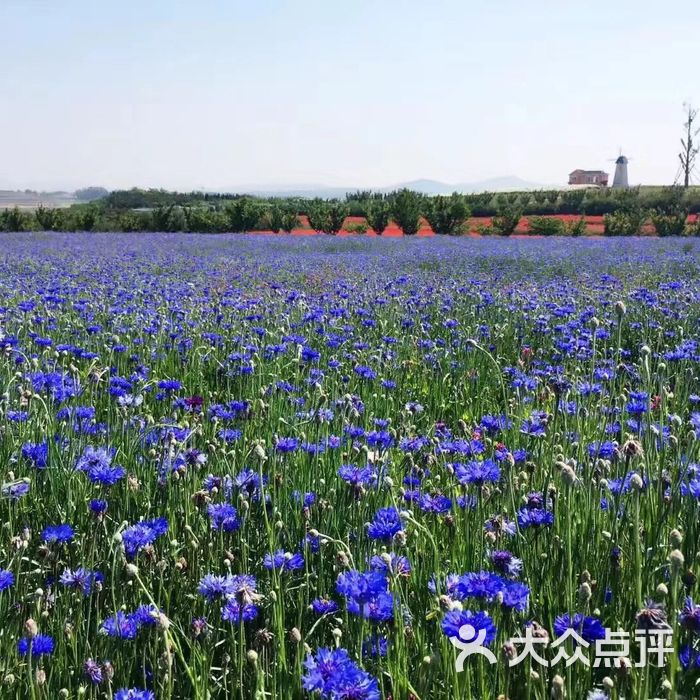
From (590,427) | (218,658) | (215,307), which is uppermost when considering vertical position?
(215,307)

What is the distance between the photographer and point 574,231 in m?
25.6

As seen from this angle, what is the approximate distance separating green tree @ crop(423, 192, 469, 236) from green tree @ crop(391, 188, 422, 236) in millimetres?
667

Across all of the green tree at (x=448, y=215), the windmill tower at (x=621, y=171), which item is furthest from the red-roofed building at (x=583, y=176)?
the green tree at (x=448, y=215)

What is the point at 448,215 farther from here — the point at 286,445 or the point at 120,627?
the point at 120,627

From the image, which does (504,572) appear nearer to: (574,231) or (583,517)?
(583,517)

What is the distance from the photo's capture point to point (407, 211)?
2819 centimetres

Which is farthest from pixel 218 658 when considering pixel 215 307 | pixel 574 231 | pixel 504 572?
pixel 574 231

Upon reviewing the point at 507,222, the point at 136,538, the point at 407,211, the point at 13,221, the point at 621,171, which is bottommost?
the point at 136,538

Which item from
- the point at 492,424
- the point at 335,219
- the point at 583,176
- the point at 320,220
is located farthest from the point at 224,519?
the point at 583,176

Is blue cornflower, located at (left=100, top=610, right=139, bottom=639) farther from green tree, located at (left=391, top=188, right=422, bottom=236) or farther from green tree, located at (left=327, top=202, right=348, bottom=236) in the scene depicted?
green tree, located at (left=327, top=202, right=348, bottom=236)

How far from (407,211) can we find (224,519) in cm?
2691

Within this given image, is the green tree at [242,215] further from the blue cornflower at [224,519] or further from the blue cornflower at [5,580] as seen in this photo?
the blue cornflower at [5,580]

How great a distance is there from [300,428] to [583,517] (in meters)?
1.34

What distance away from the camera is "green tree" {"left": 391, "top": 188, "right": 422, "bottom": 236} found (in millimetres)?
28266
